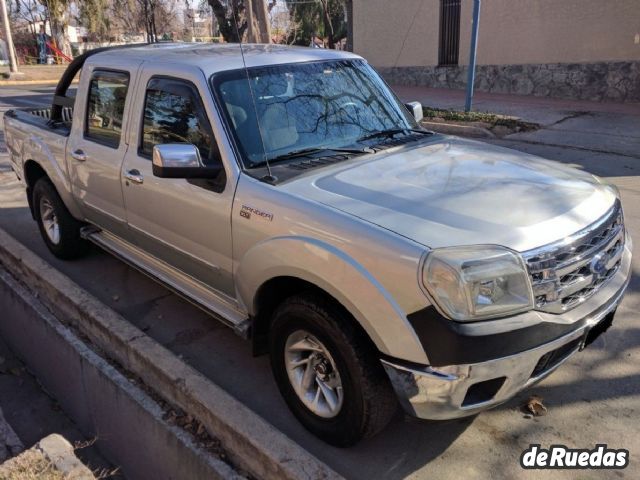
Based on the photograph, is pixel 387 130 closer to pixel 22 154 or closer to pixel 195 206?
pixel 195 206

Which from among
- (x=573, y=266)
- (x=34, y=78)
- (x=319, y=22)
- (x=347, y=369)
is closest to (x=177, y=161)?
(x=347, y=369)

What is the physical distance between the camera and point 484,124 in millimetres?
11688

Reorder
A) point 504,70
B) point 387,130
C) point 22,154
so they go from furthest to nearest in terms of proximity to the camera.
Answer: point 504,70 < point 22,154 < point 387,130

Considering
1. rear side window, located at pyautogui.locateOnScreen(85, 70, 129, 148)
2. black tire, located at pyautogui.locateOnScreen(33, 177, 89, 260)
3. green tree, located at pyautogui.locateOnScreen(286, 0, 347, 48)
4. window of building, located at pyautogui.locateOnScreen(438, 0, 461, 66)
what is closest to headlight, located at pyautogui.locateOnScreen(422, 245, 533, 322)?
rear side window, located at pyautogui.locateOnScreen(85, 70, 129, 148)

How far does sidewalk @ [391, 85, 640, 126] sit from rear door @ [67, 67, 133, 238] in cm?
976

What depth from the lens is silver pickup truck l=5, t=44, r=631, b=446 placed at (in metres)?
2.37

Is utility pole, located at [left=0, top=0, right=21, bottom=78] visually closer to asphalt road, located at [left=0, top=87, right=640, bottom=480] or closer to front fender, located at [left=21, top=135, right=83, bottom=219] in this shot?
front fender, located at [left=21, top=135, right=83, bottom=219]

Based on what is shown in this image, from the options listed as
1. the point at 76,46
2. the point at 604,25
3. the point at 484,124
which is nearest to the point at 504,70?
the point at 604,25

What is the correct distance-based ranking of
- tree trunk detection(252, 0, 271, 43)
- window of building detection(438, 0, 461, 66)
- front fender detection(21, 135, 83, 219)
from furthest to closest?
window of building detection(438, 0, 461, 66), tree trunk detection(252, 0, 271, 43), front fender detection(21, 135, 83, 219)

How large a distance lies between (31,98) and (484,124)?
15.2m

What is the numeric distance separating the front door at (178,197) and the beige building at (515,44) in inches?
527

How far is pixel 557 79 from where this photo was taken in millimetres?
15031

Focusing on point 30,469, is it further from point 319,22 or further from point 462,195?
point 319,22

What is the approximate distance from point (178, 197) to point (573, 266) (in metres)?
2.26
